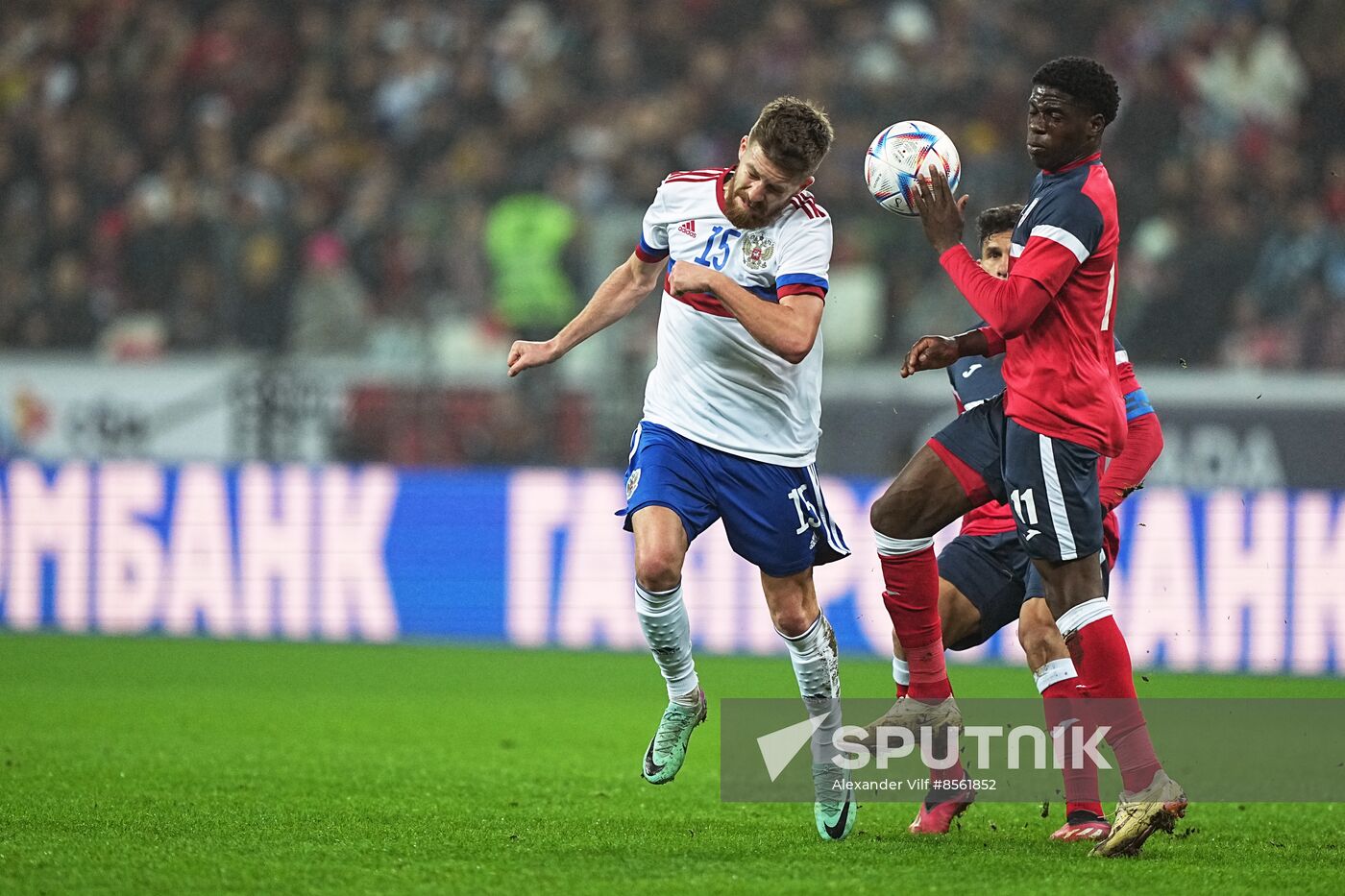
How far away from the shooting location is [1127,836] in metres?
4.79

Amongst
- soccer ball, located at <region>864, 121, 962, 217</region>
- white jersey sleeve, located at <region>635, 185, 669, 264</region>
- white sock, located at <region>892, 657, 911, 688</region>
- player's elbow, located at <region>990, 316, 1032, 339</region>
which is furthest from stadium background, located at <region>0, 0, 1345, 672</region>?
player's elbow, located at <region>990, 316, 1032, 339</region>

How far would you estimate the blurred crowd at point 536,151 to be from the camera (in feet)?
39.8

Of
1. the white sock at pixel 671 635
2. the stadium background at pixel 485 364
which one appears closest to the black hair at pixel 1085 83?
the white sock at pixel 671 635

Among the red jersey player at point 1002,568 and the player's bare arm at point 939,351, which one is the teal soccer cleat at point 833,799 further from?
the player's bare arm at point 939,351

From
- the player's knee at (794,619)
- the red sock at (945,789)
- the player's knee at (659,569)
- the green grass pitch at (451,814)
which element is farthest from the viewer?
the red sock at (945,789)

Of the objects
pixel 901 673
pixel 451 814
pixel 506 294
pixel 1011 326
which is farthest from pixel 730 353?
pixel 506 294

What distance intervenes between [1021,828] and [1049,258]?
1.91m

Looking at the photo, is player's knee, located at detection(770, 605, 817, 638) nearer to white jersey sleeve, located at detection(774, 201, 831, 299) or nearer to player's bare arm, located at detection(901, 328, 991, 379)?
player's bare arm, located at detection(901, 328, 991, 379)

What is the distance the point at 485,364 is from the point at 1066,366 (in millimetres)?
8172

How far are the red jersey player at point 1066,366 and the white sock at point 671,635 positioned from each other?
100cm

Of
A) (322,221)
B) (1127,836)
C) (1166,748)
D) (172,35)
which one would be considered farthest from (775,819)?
(172,35)

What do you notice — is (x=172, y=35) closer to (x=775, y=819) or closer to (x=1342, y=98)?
(x=1342, y=98)

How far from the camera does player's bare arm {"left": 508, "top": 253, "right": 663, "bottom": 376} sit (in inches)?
214

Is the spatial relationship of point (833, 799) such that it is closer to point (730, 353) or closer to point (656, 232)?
point (730, 353)
